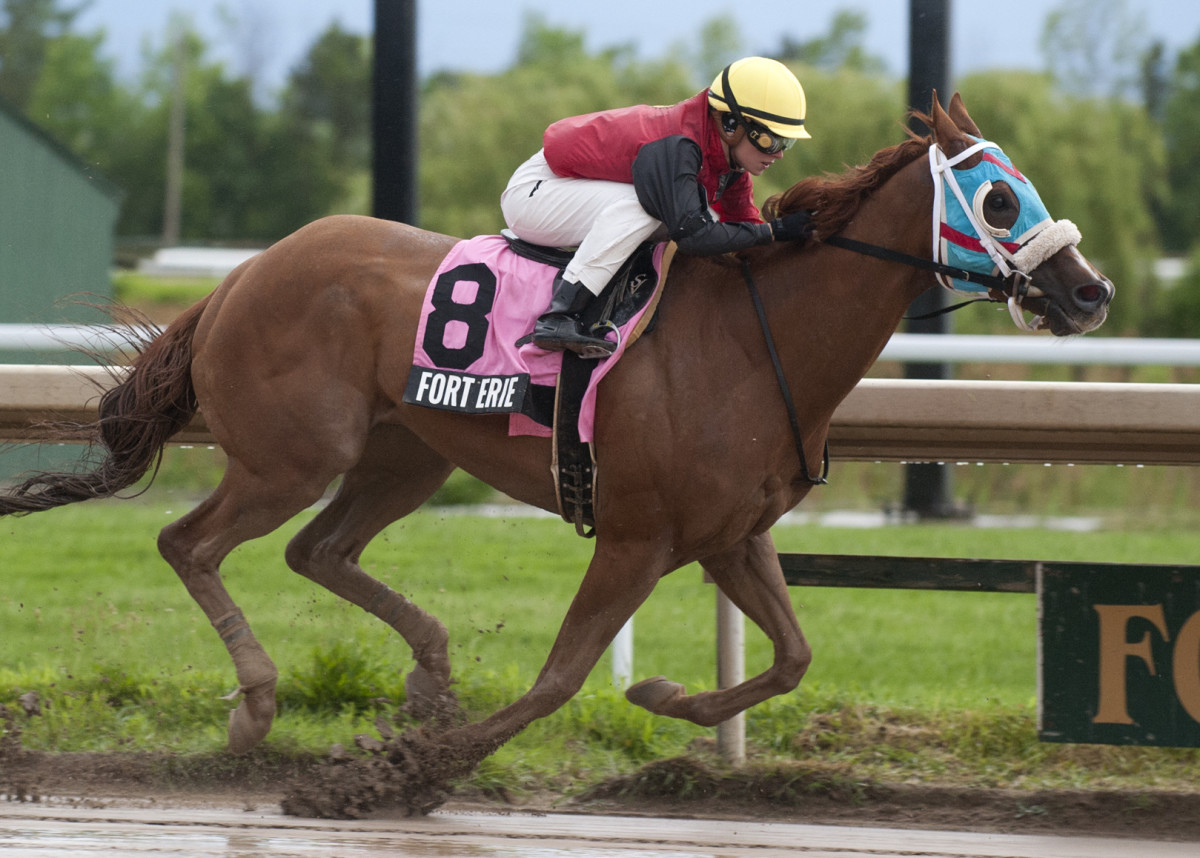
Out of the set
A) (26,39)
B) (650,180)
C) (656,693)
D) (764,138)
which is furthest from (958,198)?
(26,39)

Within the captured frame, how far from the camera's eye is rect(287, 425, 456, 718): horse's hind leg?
4.11 meters

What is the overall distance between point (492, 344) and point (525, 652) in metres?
1.96

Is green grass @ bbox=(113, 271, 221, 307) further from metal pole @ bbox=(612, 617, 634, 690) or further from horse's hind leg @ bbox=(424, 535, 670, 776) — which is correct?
horse's hind leg @ bbox=(424, 535, 670, 776)

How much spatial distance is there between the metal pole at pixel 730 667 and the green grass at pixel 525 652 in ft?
0.29

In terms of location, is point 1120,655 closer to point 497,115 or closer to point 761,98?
point 761,98

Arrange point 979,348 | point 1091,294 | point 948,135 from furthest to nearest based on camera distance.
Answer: point 979,348
point 948,135
point 1091,294

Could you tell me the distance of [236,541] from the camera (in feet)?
12.6

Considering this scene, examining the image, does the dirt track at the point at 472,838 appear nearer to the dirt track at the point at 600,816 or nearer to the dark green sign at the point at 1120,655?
the dirt track at the point at 600,816

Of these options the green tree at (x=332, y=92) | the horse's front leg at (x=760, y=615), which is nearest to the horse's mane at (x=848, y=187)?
the horse's front leg at (x=760, y=615)

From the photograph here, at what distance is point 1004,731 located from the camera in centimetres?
420

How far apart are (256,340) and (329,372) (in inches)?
9.4

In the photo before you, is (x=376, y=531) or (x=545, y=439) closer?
(x=545, y=439)

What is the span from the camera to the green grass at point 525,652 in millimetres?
4148

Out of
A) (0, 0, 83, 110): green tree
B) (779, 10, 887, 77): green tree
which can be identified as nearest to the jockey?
(779, 10, 887, 77): green tree
